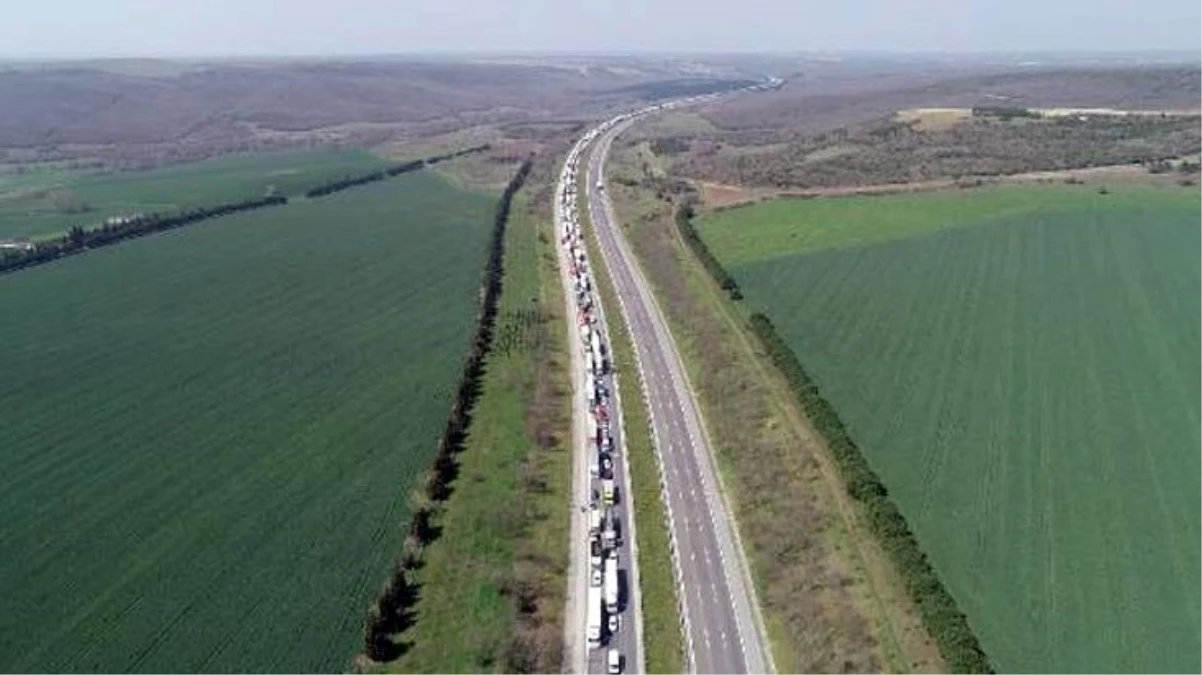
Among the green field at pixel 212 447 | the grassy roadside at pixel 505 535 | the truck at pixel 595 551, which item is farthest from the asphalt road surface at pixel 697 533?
the green field at pixel 212 447

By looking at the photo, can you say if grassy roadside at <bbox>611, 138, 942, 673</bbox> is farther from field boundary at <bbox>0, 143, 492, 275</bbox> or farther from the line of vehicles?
field boundary at <bbox>0, 143, 492, 275</bbox>

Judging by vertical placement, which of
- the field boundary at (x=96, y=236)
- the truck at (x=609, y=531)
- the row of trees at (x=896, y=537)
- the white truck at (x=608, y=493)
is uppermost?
the field boundary at (x=96, y=236)

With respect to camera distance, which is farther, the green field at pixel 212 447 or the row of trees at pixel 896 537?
the green field at pixel 212 447

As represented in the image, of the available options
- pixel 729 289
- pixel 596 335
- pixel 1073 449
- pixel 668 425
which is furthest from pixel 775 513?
pixel 729 289

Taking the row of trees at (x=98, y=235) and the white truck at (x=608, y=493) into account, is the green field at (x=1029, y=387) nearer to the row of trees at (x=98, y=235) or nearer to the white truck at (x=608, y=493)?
the white truck at (x=608, y=493)

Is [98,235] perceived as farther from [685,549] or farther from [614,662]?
[614,662]

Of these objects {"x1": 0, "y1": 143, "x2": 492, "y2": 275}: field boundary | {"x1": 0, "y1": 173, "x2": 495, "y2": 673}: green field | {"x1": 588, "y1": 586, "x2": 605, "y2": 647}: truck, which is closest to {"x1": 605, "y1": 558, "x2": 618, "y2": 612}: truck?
{"x1": 588, "y1": 586, "x2": 605, "y2": 647}: truck

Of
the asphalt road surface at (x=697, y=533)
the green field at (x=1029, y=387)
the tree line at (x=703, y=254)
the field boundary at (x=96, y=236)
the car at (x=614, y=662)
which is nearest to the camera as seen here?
the car at (x=614, y=662)
